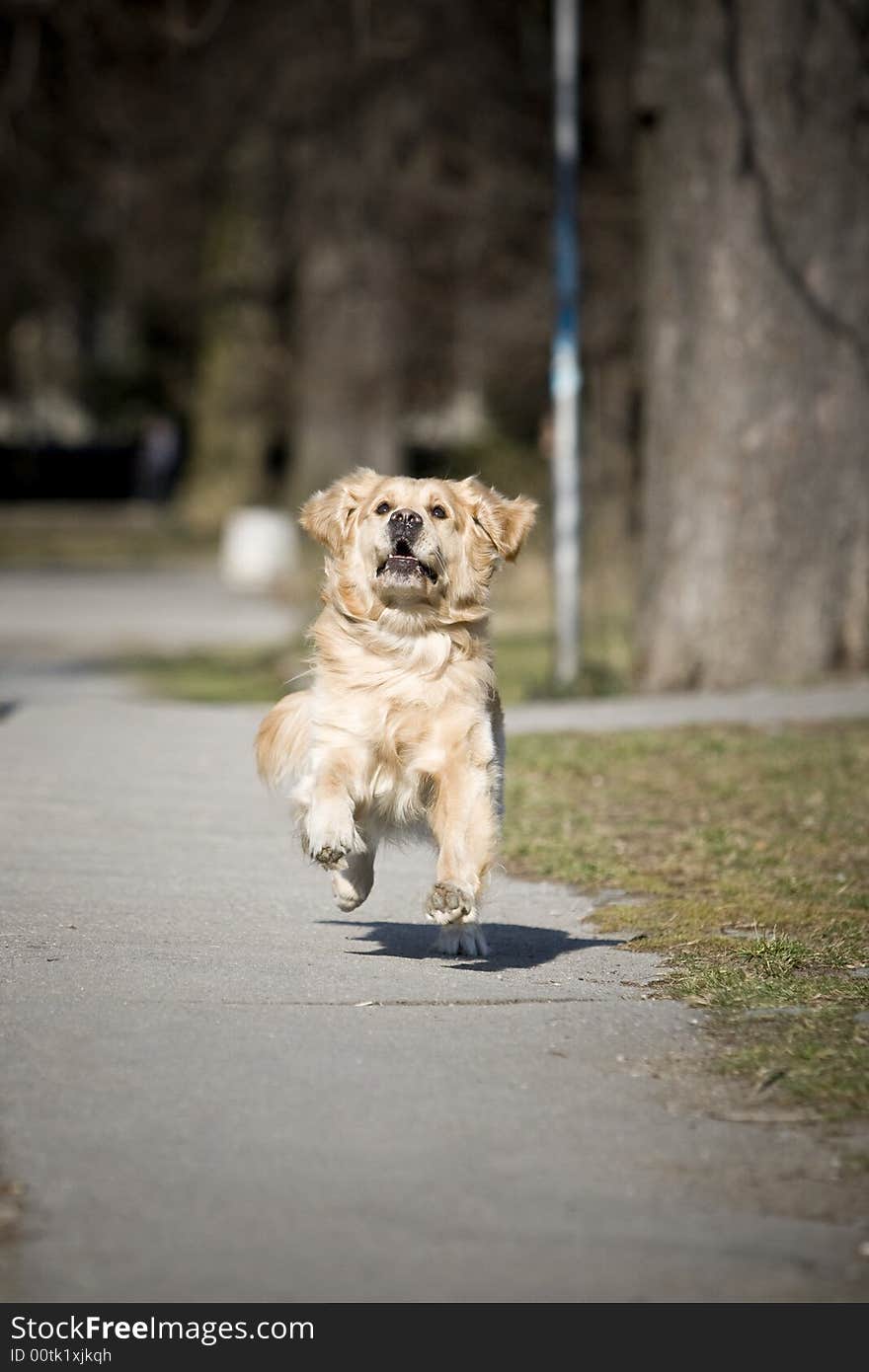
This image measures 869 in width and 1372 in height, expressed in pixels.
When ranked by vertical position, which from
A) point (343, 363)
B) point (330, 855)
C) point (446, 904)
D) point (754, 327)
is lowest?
point (446, 904)

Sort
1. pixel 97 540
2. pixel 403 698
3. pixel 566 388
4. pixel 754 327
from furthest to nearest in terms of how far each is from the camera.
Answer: pixel 97 540 < pixel 566 388 < pixel 754 327 < pixel 403 698

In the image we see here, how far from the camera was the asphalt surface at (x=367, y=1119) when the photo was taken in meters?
3.99

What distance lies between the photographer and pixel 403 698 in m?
6.86

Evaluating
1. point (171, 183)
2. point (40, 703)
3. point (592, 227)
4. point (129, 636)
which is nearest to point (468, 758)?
point (40, 703)

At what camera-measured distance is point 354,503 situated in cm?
740

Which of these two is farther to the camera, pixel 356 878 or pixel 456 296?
pixel 456 296

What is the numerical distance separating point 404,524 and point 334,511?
46 centimetres

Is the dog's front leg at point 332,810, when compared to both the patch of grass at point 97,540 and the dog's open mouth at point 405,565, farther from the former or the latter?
the patch of grass at point 97,540

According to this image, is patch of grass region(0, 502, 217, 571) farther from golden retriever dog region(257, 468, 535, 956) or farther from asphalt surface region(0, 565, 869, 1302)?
asphalt surface region(0, 565, 869, 1302)

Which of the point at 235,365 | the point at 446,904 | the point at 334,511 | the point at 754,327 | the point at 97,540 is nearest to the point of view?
the point at 446,904

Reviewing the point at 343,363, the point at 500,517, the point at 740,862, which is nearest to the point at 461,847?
the point at 500,517

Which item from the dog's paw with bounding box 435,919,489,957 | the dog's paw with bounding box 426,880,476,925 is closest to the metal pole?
the dog's paw with bounding box 435,919,489,957

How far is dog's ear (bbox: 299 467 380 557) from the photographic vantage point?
741cm

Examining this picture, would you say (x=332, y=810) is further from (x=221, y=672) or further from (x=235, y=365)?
(x=235, y=365)
